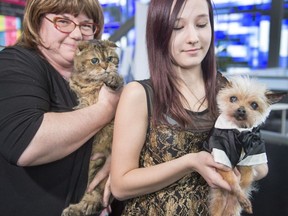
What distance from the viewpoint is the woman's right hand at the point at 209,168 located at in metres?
0.95

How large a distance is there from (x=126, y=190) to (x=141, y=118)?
240mm

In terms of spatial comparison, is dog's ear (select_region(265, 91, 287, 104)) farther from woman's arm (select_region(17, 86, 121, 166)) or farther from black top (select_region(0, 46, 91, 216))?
black top (select_region(0, 46, 91, 216))

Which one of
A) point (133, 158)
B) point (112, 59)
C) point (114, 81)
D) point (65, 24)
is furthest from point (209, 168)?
point (65, 24)

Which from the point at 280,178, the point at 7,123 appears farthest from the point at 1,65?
the point at 280,178

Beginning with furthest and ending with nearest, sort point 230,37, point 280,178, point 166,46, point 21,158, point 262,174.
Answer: point 230,37 < point 280,178 < point 262,174 < point 166,46 < point 21,158

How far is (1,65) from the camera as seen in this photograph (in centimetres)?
107

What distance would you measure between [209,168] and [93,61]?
0.65 metres

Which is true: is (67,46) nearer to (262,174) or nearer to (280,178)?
(262,174)

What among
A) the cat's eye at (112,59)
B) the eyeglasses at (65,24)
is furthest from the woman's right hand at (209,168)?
the eyeglasses at (65,24)

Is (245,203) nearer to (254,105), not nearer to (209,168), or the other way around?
(209,168)

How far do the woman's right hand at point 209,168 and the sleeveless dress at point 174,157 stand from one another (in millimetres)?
114

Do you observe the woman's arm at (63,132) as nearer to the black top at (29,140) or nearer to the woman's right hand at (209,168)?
the black top at (29,140)

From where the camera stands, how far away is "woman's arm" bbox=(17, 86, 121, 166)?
98cm

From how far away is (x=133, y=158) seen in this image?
104 cm
